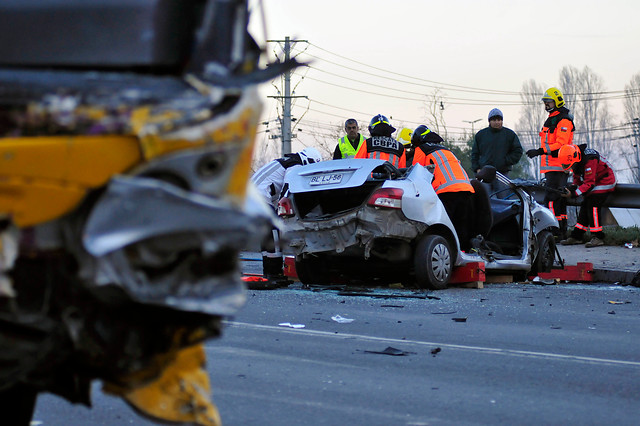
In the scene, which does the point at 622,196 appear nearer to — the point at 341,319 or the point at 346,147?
the point at 346,147

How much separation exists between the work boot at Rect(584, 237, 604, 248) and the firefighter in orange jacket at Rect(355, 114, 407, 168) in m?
5.99

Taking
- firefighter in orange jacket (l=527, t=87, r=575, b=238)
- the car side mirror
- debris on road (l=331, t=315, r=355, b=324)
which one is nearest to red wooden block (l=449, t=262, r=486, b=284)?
the car side mirror

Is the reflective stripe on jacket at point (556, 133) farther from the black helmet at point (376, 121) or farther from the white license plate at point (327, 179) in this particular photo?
the white license plate at point (327, 179)

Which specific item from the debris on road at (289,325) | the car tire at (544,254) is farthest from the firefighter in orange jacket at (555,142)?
the debris on road at (289,325)

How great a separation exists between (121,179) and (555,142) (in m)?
15.3

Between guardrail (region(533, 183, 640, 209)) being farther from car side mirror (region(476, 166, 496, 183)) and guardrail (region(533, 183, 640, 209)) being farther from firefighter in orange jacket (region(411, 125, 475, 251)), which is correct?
firefighter in orange jacket (region(411, 125, 475, 251))

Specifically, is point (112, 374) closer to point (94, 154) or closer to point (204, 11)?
point (94, 154)

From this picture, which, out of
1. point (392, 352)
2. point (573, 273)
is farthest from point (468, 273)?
point (392, 352)

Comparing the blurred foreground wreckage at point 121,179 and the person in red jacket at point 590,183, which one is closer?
the blurred foreground wreckage at point 121,179

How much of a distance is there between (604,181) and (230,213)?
15411 millimetres

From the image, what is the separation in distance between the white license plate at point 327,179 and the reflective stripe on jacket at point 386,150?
1.75 metres

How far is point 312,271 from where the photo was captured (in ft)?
36.8

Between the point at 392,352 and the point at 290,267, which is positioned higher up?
the point at 290,267

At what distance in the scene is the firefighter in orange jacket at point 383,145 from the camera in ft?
38.8
